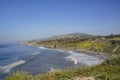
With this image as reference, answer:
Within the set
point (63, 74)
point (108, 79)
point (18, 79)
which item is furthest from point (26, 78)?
point (108, 79)

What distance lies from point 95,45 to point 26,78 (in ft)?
307

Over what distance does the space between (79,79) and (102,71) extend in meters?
2.48

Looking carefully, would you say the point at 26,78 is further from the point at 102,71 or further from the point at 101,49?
the point at 101,49

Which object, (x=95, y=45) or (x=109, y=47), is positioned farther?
(x=95, y=45)

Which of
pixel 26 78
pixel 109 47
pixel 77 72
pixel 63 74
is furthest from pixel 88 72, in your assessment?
pixel 109 47

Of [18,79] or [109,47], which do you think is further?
[109,47]

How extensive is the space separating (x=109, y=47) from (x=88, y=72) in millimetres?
79094

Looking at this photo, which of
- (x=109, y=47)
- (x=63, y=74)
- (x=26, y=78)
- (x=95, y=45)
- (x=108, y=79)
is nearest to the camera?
(x=108, y=79)

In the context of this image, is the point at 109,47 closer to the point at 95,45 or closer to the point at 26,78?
the point at 95,45

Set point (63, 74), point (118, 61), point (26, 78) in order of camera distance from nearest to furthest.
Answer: point (26, 78), point (63, 74), point (118, 61)

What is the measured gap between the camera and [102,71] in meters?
17.3

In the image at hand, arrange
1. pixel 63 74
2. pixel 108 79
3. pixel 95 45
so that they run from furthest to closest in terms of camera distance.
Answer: pixel 95 45, pixel 63 74, pixel 108 79

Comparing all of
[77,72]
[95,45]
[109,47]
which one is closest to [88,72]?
[77,72]

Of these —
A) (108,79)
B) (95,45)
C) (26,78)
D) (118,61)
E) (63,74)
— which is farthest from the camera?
(95,45)
